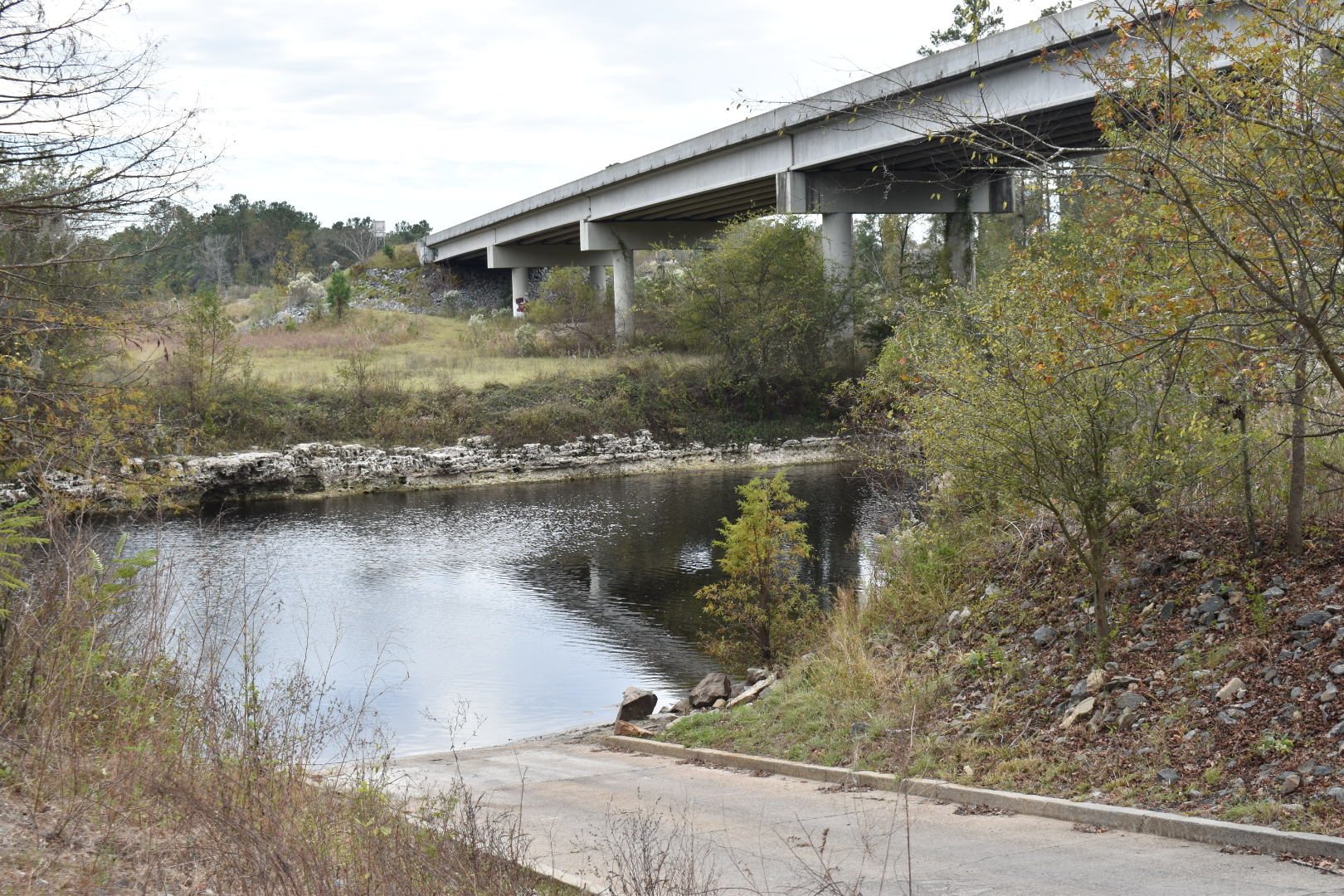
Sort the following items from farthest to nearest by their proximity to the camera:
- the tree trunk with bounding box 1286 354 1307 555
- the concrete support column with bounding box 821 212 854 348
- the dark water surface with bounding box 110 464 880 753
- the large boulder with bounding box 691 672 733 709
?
1. the concrete support column with bounding box 821 212 854 348
2. the dark water surface with bounding box 110 464 880 753
3. the large boulder with bounding box 691 672 733 709
4. the tree trunk with bounding box 1286 354 1307 555

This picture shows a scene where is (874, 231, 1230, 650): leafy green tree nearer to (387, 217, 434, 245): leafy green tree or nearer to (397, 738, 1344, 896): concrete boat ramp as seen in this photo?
(397, 738, 1344, 896): concrete boat ramp

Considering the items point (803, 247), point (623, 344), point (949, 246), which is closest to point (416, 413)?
point (623, 344)

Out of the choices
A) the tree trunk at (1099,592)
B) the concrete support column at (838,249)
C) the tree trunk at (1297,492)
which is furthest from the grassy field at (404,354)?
the tree trunk at (1297,492)

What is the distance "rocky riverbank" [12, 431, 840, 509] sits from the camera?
Result: 3453 cm

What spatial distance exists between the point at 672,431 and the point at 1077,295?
112 feet

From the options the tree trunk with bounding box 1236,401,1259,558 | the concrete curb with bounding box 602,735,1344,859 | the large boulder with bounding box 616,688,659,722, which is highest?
the tree trunk with bounding box 1236,401,1259,558

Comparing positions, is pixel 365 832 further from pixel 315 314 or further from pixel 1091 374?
pixel 315 314

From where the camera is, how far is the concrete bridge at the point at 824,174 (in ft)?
75.8

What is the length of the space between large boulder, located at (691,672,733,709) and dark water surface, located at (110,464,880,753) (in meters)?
0.88

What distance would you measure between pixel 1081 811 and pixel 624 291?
45.5m

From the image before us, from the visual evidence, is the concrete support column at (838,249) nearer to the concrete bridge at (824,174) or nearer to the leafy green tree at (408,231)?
the concrete bridge at (824,174)

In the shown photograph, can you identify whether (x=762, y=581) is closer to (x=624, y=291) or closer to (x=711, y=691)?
(x=711, y=691)

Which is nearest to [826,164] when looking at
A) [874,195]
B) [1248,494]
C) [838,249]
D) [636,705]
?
[874,195]

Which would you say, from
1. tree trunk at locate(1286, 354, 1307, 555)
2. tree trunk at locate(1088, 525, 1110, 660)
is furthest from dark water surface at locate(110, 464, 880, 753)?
tree trunk at locate(1286, 354, 1307, 555)
